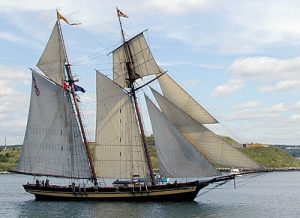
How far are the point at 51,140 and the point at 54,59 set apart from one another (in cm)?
1059

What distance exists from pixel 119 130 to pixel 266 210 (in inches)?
789

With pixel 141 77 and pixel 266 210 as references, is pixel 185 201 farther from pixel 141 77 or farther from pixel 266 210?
pixel 141 77

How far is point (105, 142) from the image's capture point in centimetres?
6962

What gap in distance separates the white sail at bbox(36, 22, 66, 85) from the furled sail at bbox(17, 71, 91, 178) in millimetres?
1220

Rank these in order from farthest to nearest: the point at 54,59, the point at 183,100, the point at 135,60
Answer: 1. the point at 54,59
2. the point at 135,60
3. the point at 183,100

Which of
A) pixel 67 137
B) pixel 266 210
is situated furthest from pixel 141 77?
pixel 266 210

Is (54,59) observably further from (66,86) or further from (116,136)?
(116,136)

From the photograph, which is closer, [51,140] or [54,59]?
[51,140]

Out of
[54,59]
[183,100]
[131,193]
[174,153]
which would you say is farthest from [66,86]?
[174,153]

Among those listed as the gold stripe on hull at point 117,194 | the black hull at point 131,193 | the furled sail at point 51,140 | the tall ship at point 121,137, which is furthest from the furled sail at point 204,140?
the furled sail at point 51,140

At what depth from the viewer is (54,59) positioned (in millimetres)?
74250

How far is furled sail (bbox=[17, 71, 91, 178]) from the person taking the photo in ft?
239

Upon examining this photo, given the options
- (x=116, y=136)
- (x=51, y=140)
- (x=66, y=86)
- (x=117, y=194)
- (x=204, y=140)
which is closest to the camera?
(x=204, y=140)

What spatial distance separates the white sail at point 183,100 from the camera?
6270 cm
